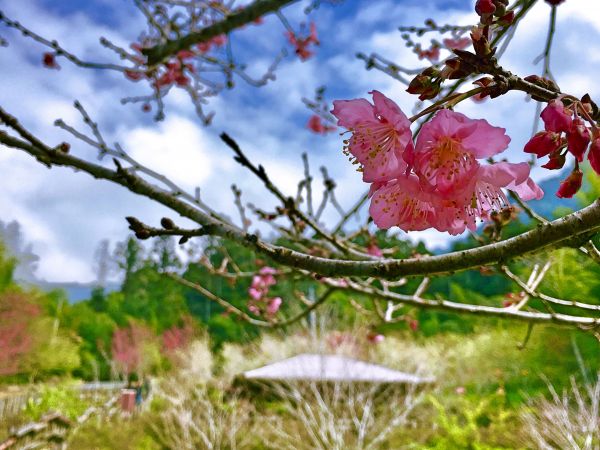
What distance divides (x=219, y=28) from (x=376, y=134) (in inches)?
60.9

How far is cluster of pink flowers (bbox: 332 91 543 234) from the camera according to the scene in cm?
44

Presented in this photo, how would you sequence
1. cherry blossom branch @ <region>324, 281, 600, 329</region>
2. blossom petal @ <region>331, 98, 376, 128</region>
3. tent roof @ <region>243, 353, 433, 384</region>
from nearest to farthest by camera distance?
blossom petal @ <region>331, 98, 376, 128</region> < cherry blossom branch @ <region>324, 281, 600, 329</region> < tent roof @ <region>243, 353, 433, 384</region>

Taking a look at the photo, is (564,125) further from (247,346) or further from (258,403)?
(247,346)

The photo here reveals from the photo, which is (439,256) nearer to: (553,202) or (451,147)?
(451,147)

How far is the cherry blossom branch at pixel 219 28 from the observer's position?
5.80ft

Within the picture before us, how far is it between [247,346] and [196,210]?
41.4 feet

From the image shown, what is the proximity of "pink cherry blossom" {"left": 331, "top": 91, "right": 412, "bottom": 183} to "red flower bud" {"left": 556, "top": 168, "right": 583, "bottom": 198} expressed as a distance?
148mm

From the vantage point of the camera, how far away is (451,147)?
0.45 metres

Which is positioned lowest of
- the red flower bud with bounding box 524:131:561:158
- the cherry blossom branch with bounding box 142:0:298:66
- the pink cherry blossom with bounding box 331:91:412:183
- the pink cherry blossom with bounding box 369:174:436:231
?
the pink cherry blossom with bounding box 369:174:436:231

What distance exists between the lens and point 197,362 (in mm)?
11141

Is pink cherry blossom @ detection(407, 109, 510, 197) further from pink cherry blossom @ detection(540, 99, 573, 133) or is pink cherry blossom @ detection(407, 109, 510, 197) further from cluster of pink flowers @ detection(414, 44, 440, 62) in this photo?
cluster of pink flowers @ detection(414, 44, 440, 62)

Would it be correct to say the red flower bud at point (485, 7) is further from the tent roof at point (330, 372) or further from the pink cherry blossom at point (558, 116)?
the tent roof at point (330, 372)

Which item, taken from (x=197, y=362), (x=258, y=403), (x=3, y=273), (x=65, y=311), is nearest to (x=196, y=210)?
(x=258, y=403)

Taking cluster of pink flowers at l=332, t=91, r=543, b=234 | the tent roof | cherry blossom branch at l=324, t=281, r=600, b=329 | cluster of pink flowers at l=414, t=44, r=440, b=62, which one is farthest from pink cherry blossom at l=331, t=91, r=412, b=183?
the tent roof
